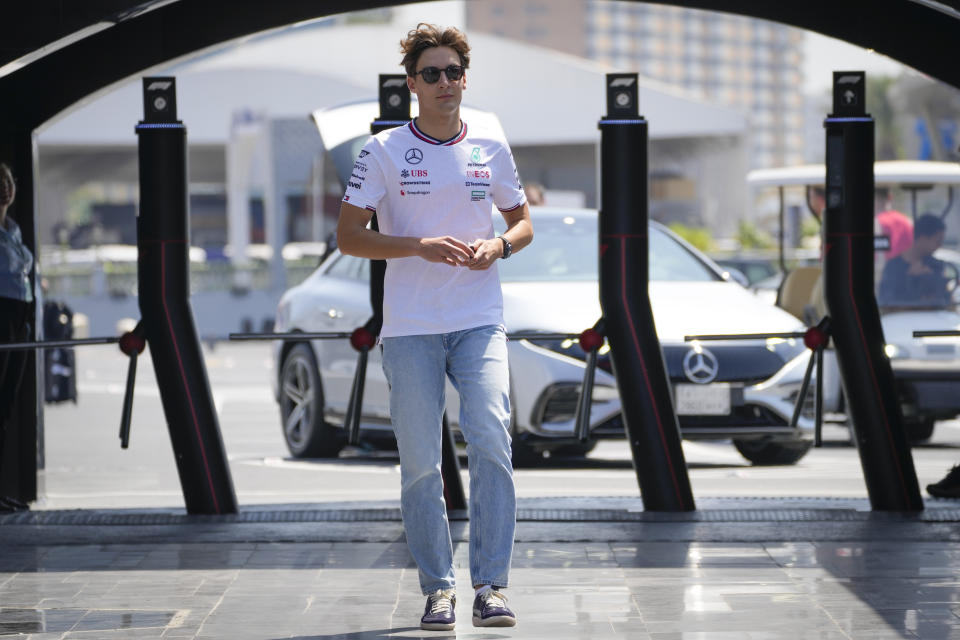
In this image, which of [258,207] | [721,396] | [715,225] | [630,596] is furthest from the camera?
[258,207]

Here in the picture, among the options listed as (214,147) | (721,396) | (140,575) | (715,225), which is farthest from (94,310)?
(715,225)

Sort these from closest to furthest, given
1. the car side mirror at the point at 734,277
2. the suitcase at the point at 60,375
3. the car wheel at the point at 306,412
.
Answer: the car side mirror at the point at 734,277
the car wheel at the point at 306,412
the suitcase at the point at 60,375

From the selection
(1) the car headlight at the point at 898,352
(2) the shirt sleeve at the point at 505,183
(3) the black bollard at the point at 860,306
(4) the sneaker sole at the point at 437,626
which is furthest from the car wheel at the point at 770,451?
(4) the sneaker sole at the point at 437,626

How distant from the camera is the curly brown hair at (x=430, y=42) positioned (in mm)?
5219

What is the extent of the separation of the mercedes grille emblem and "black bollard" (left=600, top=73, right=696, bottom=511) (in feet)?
6.54

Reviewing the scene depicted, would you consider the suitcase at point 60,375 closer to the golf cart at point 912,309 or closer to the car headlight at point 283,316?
the car headlight at point 283,316

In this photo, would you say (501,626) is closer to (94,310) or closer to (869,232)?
(869,232)

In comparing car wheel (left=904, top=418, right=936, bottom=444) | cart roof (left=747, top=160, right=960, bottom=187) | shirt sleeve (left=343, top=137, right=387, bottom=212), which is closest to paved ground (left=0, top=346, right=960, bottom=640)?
shirt sleeve (left=343, top=137, right=387, bottom=212)

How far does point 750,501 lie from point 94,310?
100ft

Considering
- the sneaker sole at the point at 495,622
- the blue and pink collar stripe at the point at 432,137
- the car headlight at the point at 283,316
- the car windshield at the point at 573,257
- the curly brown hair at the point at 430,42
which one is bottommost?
the sneaker sole at the point at 495,622

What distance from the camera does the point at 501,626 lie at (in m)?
5.10

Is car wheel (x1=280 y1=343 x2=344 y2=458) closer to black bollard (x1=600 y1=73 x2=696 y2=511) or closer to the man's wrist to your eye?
black bollard (x1=600 y1=73 x2=696 y2=511)

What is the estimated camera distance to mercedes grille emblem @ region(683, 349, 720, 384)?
9609 mm

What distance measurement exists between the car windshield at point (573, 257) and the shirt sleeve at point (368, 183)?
4931 mm
